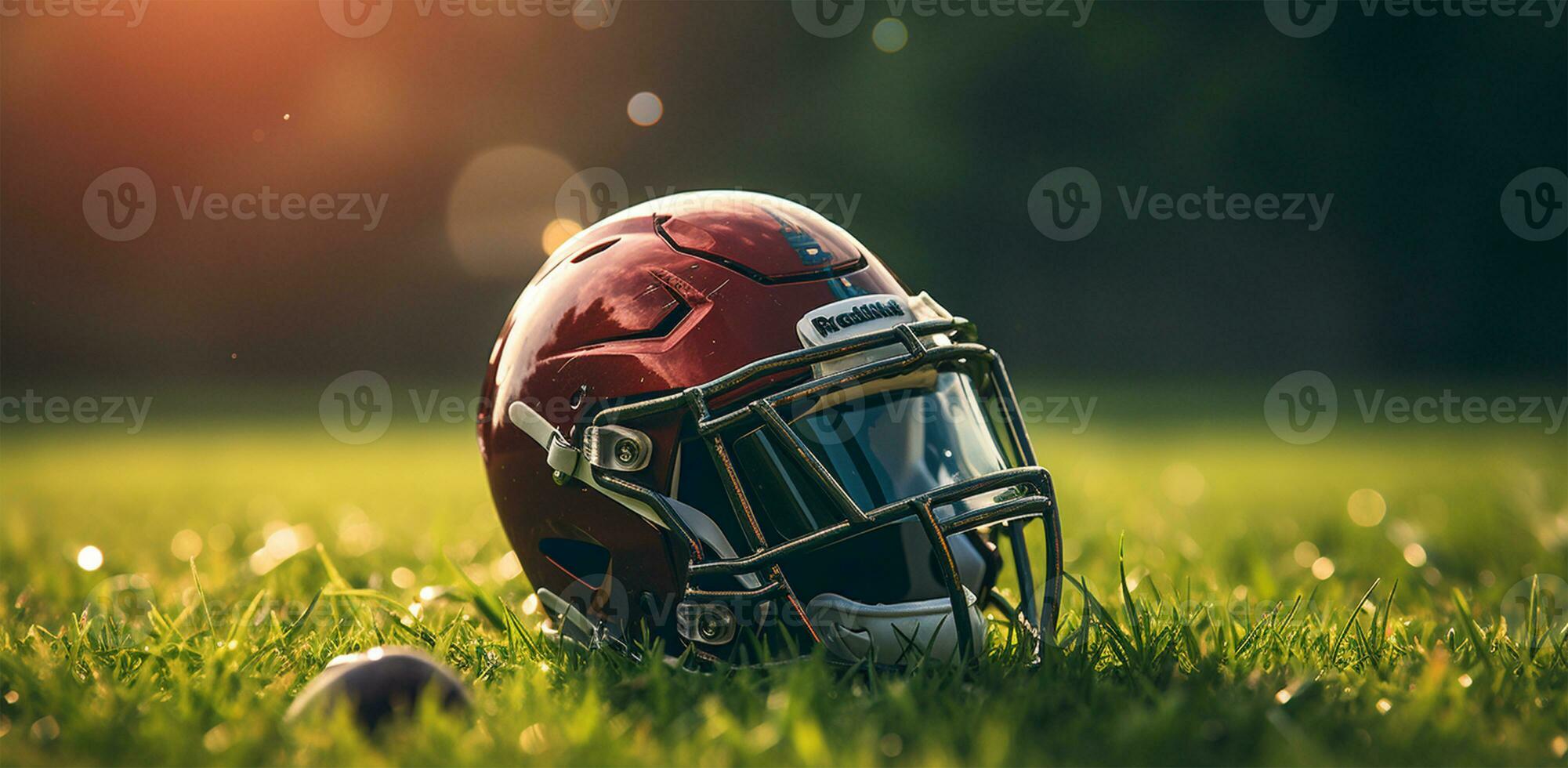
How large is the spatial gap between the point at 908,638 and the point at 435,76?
1385cm

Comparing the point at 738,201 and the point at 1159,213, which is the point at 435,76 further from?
the point at 738,201

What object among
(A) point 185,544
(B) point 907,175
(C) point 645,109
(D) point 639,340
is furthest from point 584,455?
(B) point 907,175

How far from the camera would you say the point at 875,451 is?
2.04 metres

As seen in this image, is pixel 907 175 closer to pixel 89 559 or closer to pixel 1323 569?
pixel 1323 569

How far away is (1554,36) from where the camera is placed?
45.6 ft

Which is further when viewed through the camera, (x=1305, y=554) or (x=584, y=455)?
(x=1305, y=554)

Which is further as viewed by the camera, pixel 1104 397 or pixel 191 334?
pixel 191 334

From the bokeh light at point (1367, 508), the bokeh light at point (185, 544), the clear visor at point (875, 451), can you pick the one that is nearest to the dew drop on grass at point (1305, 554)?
the bokeh light at point (1367, 508)

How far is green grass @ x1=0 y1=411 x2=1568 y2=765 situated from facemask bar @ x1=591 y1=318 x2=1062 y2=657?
0.14 meters

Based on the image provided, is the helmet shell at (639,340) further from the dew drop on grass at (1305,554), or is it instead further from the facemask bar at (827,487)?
the dew drop on grass at (1305,554)

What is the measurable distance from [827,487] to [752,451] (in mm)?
166

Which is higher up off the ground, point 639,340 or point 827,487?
point 639,340

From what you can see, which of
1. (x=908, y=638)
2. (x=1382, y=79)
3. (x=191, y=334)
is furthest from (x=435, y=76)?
(x=908, y=638)

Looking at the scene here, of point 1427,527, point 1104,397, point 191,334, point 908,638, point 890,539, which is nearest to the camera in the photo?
point 908,638
